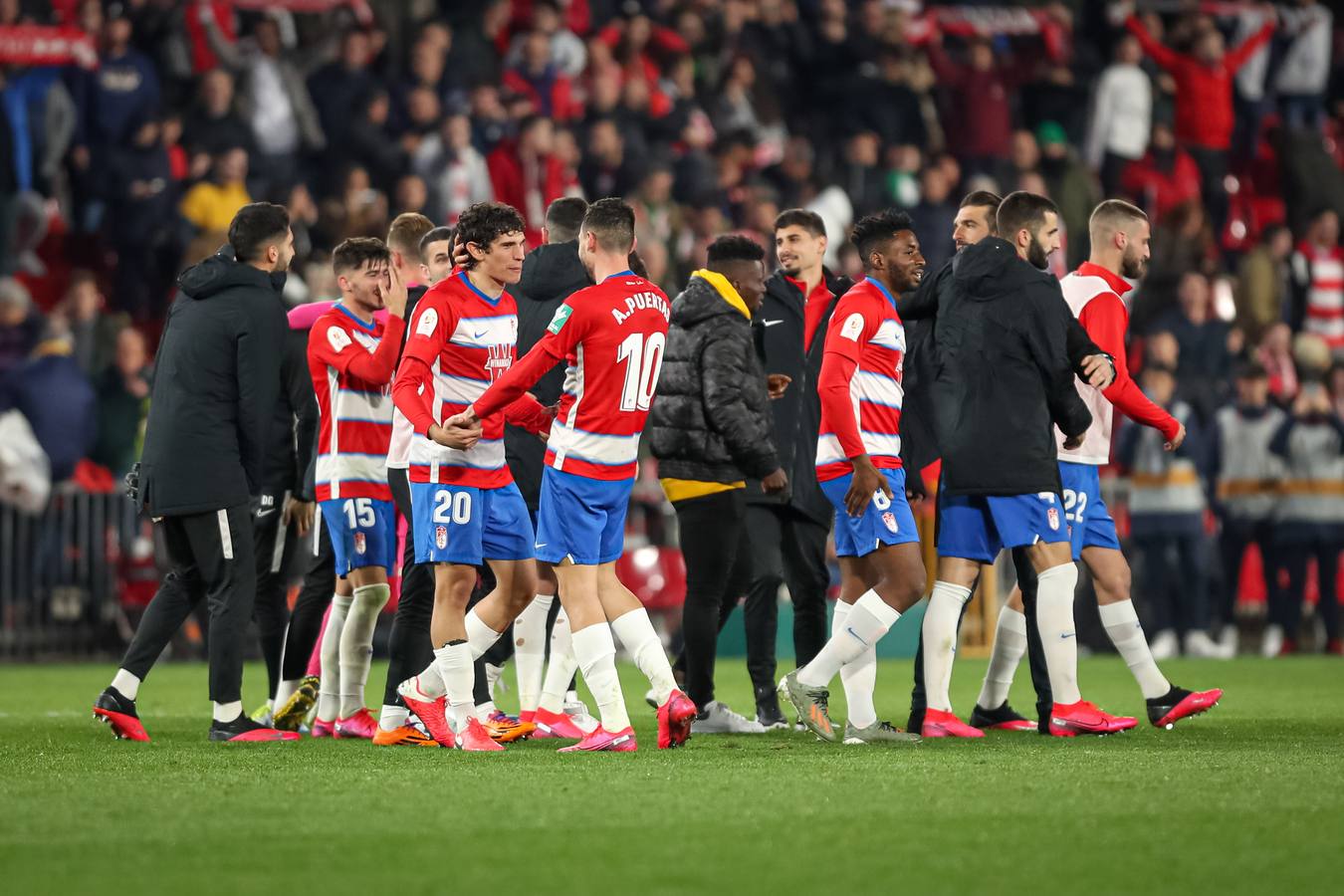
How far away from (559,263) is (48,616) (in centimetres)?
767

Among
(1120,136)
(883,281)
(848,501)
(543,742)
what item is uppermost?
(1120,136)

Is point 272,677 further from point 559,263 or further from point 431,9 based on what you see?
point 431,9

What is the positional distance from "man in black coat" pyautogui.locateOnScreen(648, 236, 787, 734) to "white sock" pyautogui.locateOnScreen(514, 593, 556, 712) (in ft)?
2.19

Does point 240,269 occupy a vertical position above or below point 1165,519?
above

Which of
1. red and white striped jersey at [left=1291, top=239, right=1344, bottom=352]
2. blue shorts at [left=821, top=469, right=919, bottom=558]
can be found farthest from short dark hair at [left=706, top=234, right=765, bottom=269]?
red and white striped jersey at [left=1291, top=239, right=1344, bottom=352]

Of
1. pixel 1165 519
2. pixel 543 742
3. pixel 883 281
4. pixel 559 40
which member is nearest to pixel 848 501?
pixel 883 281

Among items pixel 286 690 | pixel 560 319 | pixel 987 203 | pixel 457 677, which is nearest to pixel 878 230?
pixel 987 203

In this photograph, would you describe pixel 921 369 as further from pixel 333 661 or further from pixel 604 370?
pixel 333 661

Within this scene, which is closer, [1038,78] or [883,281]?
[883,281]

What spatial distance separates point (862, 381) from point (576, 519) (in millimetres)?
1501

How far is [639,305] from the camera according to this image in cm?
789

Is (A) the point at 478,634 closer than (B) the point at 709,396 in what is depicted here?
Yes

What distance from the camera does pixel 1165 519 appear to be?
16.5 metres

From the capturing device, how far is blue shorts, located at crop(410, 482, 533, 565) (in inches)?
315
